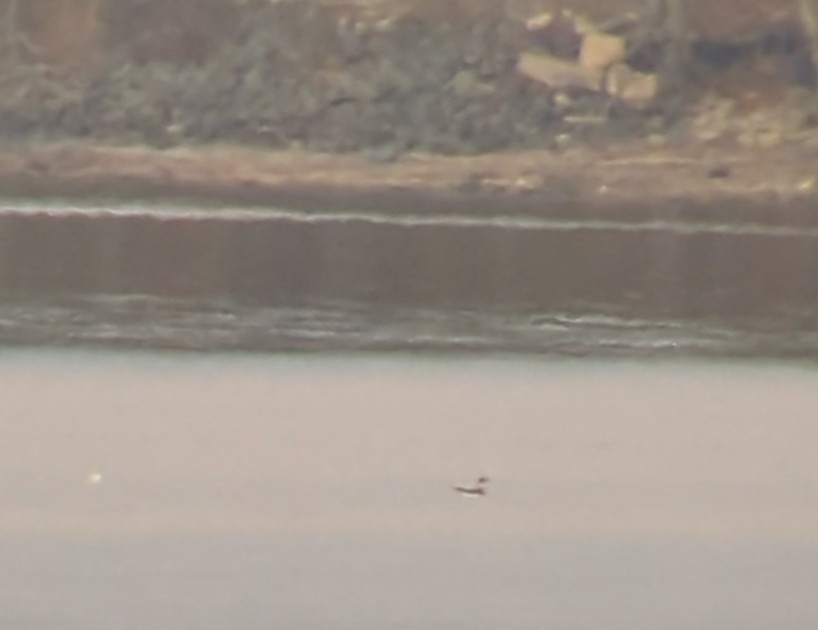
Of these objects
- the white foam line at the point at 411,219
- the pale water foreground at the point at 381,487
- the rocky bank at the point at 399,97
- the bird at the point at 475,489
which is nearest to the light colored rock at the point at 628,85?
the rocky bank at the point at 399,97

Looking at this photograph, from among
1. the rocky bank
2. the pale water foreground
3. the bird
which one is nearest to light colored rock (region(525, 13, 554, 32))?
the rocky bank

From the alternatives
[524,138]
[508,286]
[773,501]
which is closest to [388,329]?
[508,286]

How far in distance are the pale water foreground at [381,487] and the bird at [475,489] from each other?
0.01 m

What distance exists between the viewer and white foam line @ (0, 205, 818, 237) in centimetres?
124

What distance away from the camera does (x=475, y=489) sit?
1.28 meters

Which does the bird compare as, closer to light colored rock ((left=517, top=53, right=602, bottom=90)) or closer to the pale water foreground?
the pale water foreground

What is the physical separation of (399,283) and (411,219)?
77 millimetres

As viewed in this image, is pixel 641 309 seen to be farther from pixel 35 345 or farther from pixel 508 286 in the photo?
pixel 35 345

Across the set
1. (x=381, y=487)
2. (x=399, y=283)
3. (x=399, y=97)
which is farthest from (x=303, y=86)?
(x=381, y=487)

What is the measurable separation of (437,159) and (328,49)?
0.60 ft

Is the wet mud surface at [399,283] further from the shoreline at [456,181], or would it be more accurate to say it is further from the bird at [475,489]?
the bird at [475,489]

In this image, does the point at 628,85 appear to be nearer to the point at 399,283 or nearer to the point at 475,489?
the point at 399,283

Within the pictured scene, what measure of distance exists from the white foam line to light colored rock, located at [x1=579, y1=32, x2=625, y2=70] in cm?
18

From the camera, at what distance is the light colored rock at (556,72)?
4.12 ft
